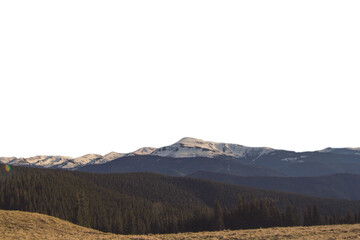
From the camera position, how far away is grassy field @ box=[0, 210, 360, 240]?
40.6 meters

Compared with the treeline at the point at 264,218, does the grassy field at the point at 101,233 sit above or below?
above

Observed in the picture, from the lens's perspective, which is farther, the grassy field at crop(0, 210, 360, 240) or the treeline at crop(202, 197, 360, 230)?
the treeline at crop(202, 197, 360, 230)

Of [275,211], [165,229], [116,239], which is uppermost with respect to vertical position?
[116,239]

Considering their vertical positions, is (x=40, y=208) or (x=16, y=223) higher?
(x=16, y=223)

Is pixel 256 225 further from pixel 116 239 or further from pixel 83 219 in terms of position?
pixel 116 239

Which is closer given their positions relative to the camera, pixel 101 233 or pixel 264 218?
pixel 101 233

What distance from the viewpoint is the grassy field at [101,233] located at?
40.6 meters

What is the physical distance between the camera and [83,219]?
158 m

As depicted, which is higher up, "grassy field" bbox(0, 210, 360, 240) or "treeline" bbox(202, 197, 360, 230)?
"grassy field" bbox(0, 210, 360, 240)

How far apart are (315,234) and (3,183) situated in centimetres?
16751

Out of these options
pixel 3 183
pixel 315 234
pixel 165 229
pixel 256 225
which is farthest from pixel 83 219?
pixel 315 234

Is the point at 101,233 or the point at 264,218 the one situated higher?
the point at 101,233

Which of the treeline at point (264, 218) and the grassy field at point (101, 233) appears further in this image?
the treeline at point (264, 218)

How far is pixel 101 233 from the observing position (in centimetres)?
6166
